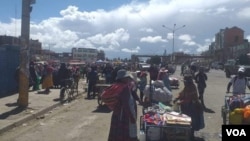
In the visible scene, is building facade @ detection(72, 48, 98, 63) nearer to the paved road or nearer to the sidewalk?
the sidewalk

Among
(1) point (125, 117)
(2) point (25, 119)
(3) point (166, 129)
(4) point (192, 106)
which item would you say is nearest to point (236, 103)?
(4) point (192, 106)

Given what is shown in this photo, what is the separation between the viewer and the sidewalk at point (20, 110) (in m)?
13.5

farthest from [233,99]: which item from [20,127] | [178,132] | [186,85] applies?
[20,127]

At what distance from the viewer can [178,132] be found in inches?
380

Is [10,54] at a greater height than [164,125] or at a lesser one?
greater

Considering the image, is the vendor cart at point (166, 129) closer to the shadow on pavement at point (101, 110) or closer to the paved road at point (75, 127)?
the paved road at point (75, 127)

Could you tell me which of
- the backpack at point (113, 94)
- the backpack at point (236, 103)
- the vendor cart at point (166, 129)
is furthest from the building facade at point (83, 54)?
the backpack at point (113, 94)

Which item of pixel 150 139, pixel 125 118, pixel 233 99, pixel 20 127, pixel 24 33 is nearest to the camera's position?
pixel 125 118

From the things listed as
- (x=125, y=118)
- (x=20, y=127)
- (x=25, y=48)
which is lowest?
(x=20, y=127)

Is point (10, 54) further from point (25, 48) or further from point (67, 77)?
point (25, 48)

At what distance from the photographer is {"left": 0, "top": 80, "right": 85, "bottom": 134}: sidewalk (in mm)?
13531

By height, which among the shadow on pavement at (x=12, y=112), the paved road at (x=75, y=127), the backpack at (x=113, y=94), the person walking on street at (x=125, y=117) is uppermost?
the backpack at (x=113, y=94)

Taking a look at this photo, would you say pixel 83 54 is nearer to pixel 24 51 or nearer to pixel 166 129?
pixel 24 51

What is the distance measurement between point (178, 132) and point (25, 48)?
30.7 ft
